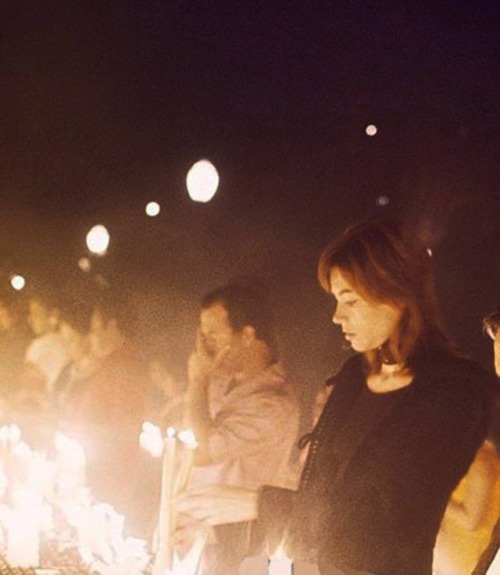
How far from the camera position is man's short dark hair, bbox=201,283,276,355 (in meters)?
5.07

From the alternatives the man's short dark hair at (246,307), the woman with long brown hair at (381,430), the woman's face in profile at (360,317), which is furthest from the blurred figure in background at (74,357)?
the woman's face in profile at (360,317)

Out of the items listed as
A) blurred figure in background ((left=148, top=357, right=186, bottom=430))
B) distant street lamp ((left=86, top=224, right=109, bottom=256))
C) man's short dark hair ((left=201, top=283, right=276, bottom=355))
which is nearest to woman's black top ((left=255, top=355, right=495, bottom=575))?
man's short dark hair ((left=201, top=283, right=276, bottom=355))

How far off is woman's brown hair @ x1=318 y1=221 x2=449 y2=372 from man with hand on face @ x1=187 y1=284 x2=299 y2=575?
0.58 m

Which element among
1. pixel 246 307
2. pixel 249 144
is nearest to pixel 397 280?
pixel 246 307

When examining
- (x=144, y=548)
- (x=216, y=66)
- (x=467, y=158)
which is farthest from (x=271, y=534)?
(x=216, y=66)

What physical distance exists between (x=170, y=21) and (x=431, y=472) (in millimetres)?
3153

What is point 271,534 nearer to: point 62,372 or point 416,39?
point 62,372

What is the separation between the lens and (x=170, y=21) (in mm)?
5664

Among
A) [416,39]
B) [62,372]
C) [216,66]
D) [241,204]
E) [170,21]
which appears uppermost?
[170,21]

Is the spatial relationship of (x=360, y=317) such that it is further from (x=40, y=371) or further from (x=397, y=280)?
(x=40, y=371)

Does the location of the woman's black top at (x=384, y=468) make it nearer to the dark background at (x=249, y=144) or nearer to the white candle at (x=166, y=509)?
the dark background at (x=249, y=144)

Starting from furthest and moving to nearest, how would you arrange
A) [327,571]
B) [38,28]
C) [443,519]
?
[38,28]
[327,571]
[443,519]

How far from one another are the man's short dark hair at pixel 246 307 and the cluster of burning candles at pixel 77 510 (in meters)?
0.72

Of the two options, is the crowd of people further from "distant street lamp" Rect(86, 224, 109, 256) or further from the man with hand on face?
"distant street lamp" Rect(86, 224, 109, 256)
